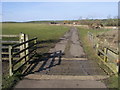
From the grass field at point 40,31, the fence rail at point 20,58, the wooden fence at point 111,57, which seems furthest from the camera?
the grass field at point 40,31

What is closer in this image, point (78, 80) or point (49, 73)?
point (78, 80)

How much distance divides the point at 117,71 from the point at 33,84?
2662 millimetres

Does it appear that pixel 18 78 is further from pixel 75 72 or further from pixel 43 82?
pixel 75 72

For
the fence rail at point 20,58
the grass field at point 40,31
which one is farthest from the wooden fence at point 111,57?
the grass field at point 40,31

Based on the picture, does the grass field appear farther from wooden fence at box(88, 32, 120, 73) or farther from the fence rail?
wooden fence at box(88, 32, 120, 73)

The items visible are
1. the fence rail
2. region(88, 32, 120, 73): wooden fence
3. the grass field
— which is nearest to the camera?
the fence rail

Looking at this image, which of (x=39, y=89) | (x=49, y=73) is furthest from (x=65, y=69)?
(x=39, y=89)

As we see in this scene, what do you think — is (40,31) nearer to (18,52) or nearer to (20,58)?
(20,58)

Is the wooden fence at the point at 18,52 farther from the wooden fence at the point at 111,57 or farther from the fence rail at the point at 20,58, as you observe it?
the wooden fence at the point at 111,57

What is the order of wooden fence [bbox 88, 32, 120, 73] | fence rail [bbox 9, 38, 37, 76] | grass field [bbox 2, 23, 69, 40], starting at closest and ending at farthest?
1. fence rail [bbox 9, 38, 37, 76]
2. wooden fence [bbox 88, 32, 120, 73]
3. grass field [bbox 2, 23, 69, 40]

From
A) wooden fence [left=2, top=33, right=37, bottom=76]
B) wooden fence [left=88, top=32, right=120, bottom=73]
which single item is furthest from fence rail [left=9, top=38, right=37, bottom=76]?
wooden fence [left=88, top=32, right=120, bottom=73]

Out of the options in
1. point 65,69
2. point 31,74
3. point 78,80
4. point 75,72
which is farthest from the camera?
point 65,69

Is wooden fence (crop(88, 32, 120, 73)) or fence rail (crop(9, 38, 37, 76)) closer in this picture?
fence rail (crop(9, 38, 37, 76))

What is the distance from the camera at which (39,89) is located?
5180mm
